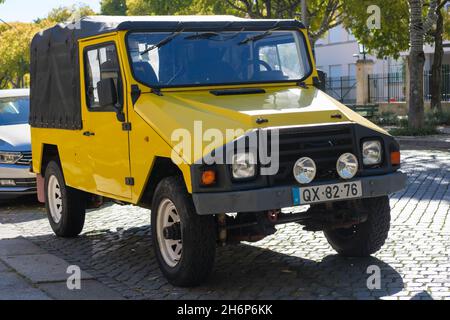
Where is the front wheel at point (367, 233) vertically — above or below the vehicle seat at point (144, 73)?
below

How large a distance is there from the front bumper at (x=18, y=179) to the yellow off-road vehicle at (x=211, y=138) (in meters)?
2.97

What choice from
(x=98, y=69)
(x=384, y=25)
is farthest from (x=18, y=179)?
(x=384, y=25)

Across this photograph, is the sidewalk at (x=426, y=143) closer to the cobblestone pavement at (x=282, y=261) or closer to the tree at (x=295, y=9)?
the cobblestone pavement at (x=282, y=261)

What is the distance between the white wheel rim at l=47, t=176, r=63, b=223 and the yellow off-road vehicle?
331 millimetres

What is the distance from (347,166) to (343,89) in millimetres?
44728

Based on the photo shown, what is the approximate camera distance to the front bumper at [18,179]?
1205 cm

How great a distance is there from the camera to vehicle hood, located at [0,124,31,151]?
12.2 meters

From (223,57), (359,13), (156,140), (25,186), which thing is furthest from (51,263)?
(359,13)

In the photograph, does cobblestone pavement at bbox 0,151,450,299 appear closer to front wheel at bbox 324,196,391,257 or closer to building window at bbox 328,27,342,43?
front wheel at bbox 324,196,391,257

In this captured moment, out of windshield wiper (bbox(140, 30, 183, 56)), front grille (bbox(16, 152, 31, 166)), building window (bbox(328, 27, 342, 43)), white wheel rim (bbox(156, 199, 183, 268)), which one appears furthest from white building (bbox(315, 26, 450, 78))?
white wheel rim (bbox(156, 199, 183, 268))

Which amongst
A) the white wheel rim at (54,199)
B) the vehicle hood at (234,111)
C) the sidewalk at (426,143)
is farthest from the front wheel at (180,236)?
the sidewalk at (426,143)

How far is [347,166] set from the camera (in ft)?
21.7

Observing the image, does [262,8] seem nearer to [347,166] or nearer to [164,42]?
[164,42]

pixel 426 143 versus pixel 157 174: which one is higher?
pixel 157 174
